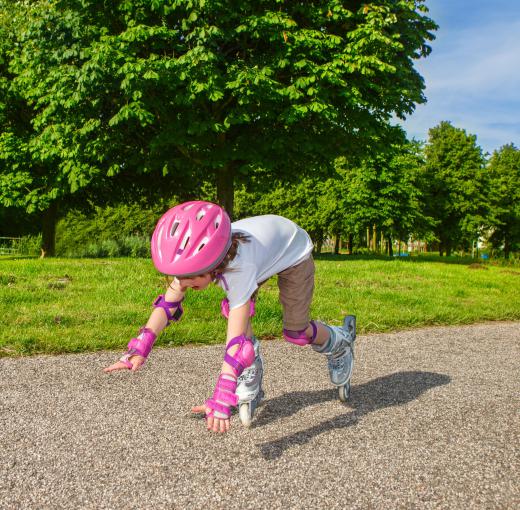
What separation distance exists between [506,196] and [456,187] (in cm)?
592

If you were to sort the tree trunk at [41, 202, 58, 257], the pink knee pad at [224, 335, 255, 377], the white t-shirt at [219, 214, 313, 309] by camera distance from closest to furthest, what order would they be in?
the pink knee pad at [224, 335, 255, 377]
the white t-shirt at [219, 214, 313, 309]
the tree trunk at [41, 202, 58, 257]

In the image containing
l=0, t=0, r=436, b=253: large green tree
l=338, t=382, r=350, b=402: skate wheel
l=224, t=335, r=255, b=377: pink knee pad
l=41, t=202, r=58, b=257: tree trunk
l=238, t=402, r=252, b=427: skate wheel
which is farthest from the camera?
l=41, t=202, r=58, b=257: tree trunk

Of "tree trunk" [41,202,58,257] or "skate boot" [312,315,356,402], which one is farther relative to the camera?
"tree trunk" [41,202,58,257]

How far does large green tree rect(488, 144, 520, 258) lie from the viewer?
3428 cm

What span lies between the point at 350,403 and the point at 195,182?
16.9 metres

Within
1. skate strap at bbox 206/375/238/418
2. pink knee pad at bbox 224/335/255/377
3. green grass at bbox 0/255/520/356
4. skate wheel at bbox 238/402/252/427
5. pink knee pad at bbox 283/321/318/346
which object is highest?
pink knee pad at bbox 224/335/255/377

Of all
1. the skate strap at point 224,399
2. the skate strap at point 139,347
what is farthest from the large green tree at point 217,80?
the skate strap at point 224,399

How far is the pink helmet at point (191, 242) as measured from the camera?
2.63 meters

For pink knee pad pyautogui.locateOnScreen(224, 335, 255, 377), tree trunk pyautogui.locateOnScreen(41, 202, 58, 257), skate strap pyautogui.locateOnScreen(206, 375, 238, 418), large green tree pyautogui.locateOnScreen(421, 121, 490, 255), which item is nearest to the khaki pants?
pink knee pad pyautogui.locateOnScreen(224, 335, 255, 377)

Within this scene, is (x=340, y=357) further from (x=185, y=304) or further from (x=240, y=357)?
(x=185, y=304)

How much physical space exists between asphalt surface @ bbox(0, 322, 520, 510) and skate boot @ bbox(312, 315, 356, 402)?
0.14 metres

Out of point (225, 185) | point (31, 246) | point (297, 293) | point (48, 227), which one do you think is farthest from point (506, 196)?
point (297, 293)

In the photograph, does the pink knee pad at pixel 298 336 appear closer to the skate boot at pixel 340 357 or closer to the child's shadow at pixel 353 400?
the skate boot at pixel 340 357

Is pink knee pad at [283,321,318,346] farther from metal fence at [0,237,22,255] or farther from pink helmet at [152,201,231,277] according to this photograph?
metal fence at [0,237,22,255]
